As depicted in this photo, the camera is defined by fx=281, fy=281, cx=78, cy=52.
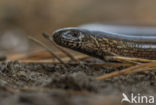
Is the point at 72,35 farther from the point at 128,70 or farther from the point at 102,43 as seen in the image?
the point at 128,70

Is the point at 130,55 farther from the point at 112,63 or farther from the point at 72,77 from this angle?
the point at 72,77

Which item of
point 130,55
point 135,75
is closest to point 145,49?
point 130,55

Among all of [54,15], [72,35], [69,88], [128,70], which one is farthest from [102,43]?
[54,15]

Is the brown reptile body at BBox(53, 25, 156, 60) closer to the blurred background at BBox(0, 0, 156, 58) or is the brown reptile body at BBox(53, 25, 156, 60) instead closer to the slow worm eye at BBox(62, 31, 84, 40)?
the slow worm eye at BBox(62, 31, 84, 40)

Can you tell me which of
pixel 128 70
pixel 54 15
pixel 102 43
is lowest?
pixel 128 70

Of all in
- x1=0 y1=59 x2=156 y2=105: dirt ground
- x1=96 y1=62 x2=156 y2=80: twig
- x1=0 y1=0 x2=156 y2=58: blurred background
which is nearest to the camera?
x1=0 y1=59 x2=156 y2=105: dirt ground

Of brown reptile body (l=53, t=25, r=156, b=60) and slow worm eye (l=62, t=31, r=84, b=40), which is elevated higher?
slow worm eye (l=62, t=31, r=84, b=40)

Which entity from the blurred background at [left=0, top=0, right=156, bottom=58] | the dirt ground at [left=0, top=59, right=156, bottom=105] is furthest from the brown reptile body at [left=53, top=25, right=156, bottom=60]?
the blurred background at [left=0, top=0, right=156, bottom=58]
